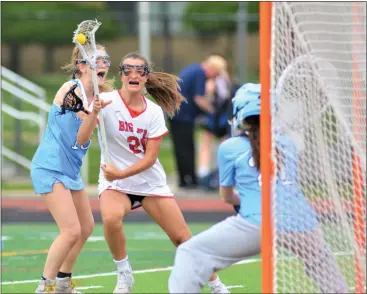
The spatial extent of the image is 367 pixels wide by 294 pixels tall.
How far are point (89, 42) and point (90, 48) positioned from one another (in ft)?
0.22

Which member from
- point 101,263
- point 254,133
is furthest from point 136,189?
point 101,263

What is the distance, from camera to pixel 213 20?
23.1 m

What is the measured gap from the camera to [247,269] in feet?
32.9

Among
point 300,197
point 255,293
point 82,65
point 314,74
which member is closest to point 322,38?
point 314,74

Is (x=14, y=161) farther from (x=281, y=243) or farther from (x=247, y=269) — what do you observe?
(x=281, y=243)

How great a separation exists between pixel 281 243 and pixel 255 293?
2.69m

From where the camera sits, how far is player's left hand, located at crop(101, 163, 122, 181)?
7789 millimetres

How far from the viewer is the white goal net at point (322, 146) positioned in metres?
6.17

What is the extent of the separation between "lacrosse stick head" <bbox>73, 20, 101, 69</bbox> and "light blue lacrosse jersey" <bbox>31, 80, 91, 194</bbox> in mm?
579

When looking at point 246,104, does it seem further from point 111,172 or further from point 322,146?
point 111,172

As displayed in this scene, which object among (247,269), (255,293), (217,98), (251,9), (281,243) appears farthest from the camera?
(251,9)

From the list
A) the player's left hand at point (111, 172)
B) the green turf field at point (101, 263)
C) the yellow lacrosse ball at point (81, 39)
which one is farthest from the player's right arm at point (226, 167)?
the green turf field at point (101, 263)

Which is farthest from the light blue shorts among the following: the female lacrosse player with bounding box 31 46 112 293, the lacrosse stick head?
the lacrosse stick head

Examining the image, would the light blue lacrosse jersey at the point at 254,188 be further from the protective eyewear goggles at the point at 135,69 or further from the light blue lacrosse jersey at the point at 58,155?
the light blue lacrosse jersey at the point at 58,155
